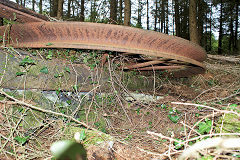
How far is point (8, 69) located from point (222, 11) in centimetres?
2538

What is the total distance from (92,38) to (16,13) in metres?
0.89

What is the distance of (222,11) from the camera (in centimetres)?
2070

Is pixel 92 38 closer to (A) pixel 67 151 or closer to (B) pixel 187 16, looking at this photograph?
(A) pixel 67 151

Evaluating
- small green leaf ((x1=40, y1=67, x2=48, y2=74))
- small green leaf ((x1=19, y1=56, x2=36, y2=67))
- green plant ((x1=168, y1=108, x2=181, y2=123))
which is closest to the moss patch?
small green leaf ((x1=40, y1=67, x2=48, y2=74))

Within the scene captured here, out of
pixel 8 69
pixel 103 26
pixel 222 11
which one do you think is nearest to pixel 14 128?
pixel 8 69

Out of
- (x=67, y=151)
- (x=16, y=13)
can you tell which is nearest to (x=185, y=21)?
(x=16, y=13)

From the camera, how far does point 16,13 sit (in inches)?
71.1

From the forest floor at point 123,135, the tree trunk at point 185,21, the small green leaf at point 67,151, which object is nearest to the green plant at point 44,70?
the forest floor at point 123,135

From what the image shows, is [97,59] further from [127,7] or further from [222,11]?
[222,11]

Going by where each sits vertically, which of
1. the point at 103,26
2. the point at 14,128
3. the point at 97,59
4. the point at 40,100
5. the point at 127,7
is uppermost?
the point at 127,7

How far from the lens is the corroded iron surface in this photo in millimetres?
1758

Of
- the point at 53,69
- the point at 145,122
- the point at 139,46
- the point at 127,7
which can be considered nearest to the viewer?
the point at 139,46

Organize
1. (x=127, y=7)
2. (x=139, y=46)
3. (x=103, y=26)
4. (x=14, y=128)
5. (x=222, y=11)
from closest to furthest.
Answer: (x=14, y=128) < (x=103, y=26) < (x=139, y=46) < (x=127, y=7) < (x=222, y=11)

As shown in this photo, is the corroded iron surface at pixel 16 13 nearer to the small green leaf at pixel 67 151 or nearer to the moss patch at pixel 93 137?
Answer: the moss patch at pixel 93 137
